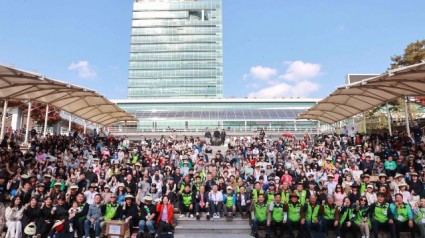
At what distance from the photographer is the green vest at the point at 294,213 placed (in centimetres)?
895

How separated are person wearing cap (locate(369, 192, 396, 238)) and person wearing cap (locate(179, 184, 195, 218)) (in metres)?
5.30

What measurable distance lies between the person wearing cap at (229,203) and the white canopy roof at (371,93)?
736cm

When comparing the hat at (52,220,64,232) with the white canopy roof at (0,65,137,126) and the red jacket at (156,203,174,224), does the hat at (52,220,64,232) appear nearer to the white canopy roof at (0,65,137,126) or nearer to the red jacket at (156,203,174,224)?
the red jacket at (156,203,174,224)

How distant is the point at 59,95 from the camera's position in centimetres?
1744

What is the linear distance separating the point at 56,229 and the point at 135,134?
28.4 metres

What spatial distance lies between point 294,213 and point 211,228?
2.46 m

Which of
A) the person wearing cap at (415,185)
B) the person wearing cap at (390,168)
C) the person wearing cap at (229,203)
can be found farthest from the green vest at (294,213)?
the person wearing cap at (390,168)

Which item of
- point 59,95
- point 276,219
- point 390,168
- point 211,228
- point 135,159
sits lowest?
point 211,228

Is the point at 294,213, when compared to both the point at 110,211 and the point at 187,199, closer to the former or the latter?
the point at 187,199

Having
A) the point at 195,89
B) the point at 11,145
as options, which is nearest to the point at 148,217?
the point at 11,145

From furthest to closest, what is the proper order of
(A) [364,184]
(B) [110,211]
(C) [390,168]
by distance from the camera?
(C) [390,168] < (A) [364,184] < (B) [110,211]

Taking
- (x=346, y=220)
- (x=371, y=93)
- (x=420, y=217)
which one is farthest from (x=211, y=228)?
(x=371, y=93)

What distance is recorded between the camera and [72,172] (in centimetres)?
1205

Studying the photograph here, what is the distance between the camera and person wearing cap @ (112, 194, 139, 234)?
28.9 feet
